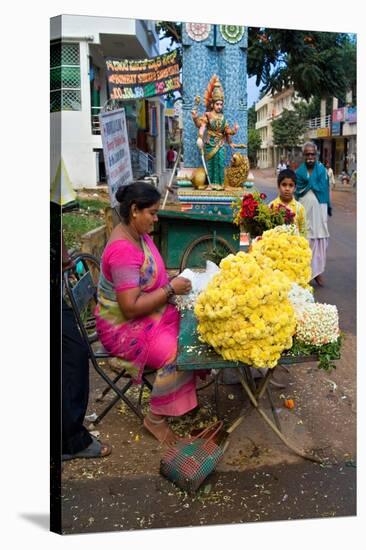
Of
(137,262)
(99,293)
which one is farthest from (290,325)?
(99,293)

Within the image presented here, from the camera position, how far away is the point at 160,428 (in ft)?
11.8

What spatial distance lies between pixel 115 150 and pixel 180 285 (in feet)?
2.75

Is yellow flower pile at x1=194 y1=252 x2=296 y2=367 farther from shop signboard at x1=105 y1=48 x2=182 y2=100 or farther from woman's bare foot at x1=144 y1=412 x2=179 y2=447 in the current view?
shop signboard at x1=105 y1=48 x2=182 y2=100

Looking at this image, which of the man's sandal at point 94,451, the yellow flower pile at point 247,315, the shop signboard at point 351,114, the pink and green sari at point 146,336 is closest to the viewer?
the yellow flower pile at point 247,315

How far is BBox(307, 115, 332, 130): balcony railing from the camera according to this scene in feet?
12.8

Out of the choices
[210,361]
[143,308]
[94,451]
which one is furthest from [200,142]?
[94,451]

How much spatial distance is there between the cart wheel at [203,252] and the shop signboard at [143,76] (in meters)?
0.95

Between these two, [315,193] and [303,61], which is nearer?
[303,61]

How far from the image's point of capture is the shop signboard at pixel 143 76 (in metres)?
3.36

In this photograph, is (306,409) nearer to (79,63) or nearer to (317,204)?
(317,204)

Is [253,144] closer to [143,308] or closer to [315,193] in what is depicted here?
[315,193]

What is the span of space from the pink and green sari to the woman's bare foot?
62 mm

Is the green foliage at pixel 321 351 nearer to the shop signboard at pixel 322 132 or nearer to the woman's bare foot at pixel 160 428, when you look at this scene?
the woman's bare foot at pixel 160 428

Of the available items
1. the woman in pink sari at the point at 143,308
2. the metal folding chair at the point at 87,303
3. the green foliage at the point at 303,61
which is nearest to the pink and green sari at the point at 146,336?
the woman in pink sari at the point at 143,308
